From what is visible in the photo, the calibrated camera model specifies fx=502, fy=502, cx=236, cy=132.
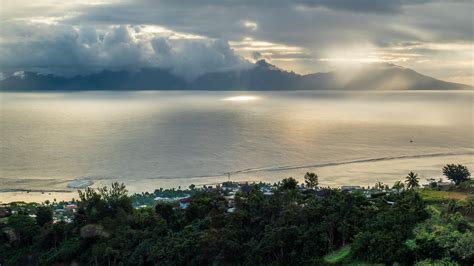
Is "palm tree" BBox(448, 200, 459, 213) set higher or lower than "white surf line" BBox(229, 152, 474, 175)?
higher

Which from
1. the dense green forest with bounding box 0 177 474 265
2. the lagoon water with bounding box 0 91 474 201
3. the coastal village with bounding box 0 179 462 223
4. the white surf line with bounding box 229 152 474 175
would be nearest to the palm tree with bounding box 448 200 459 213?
the dense green forest with bounding box 0 177 474 265

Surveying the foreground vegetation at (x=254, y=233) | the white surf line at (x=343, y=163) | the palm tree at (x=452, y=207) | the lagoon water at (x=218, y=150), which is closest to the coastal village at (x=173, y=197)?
the foreground vegetation at (x=254, y=233)

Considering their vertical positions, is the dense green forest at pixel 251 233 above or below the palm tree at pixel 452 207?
below

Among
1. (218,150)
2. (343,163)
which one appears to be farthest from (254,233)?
(218,150)

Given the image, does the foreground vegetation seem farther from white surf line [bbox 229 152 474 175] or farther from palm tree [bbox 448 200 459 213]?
white surf line [bbox 229 152 474 175]

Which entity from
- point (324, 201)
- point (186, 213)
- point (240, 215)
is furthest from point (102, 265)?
point (324, 201)

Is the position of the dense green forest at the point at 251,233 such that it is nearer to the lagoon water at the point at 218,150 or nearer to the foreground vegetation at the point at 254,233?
the foreground vegetation at the point at 254,233

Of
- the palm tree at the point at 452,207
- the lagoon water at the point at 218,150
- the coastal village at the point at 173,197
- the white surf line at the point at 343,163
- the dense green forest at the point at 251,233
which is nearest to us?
the dense green forest at the point at 251,233

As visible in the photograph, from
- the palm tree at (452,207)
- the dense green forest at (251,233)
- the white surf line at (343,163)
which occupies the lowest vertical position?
the white surf line at (343,163)

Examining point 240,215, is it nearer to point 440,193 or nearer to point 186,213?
point 186,213
